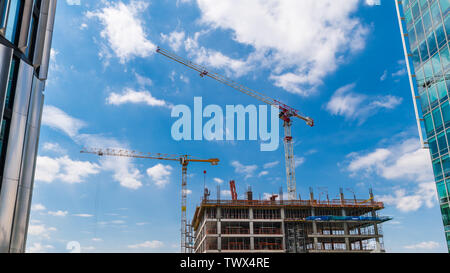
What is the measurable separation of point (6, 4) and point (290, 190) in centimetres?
10553

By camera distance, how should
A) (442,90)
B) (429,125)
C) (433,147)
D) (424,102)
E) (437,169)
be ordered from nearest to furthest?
(442,90)
(437,169)
(433,147)
(429,125)
(424,102)

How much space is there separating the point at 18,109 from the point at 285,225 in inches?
2666

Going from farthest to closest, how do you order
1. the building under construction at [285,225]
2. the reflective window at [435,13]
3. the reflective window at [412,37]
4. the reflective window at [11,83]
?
the building under construction at [285,225]
the reflective window at [412,37]
the reflective window at [435,13]
the reflective window at [11,83]

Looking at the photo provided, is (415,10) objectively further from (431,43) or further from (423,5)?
(431,43)

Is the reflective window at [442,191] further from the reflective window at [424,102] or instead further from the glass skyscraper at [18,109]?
the glass skyscraper at [18,109]

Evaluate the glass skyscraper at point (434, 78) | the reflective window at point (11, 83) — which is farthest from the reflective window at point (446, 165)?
the reflective window at point (11, 83)

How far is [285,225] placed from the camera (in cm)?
7919

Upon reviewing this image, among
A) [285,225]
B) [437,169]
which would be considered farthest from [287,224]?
[437,169]

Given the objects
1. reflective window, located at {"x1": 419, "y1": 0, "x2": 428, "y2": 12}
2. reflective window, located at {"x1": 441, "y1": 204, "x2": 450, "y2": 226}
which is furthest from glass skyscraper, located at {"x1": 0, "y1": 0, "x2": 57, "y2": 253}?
reflective window, located at {"x1": 419, "y1": 0, "x2": 428, "y2": 12}

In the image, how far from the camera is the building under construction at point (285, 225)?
76.2 meters

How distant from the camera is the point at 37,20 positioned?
23859mm

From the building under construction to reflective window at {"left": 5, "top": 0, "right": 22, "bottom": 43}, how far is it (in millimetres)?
61981
